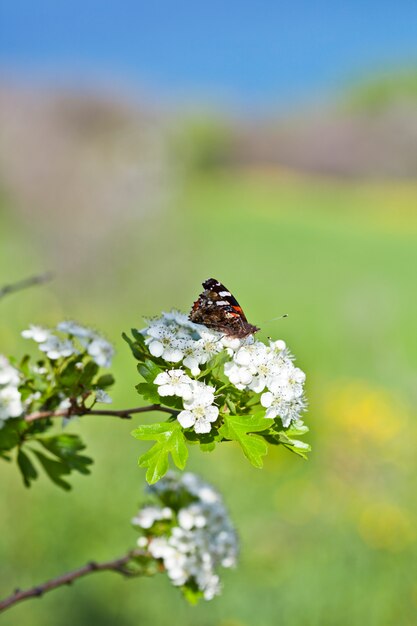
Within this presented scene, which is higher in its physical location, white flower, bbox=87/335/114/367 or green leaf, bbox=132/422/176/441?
white flower, bbox=87/335/114/367

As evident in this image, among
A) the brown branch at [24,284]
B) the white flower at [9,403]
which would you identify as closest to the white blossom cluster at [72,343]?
the white flower at [9,403]

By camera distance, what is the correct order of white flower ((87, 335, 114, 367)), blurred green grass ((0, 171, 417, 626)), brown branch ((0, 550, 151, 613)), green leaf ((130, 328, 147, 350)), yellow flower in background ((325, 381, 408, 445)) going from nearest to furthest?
green leaf ((130, 328, 147, 350))
white flower ((87, 335, 114, 367))
brown branch ((0, 550, 151, 613))
blurred green grass ((0, 171, 417, 626))
yellow flower in background ((325, 381, 408, 445))

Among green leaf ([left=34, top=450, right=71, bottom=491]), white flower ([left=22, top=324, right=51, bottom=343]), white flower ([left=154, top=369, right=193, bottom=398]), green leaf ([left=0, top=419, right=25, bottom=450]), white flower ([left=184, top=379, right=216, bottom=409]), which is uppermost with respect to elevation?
white flower ([left=154, top=369, right=193, bottom=398])

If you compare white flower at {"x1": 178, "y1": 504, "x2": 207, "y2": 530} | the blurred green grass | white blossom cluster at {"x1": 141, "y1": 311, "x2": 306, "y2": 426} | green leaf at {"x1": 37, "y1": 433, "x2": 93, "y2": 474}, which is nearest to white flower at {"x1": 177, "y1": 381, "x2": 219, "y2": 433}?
white blossom cluster at {"x1": 141, "y1": 311, "x2": 306, "y2": 426}

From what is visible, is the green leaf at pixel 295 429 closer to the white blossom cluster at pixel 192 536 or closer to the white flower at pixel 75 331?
the white flower at pixel 75 331

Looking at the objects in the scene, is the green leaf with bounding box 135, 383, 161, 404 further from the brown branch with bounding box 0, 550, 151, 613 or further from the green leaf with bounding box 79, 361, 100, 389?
the brown branch with bounding box 0, 550, 151, 613

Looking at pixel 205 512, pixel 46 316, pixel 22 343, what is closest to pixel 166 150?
pixel 46 316
